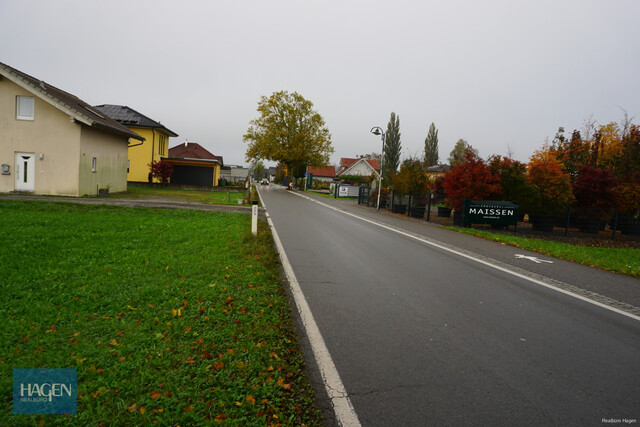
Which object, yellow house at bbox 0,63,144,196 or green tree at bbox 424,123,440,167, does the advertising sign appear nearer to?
yellow house at bbox 0,63,144,196

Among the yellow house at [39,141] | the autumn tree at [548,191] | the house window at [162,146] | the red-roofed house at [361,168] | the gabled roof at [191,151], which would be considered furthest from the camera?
the red-roofed house at [361,168]

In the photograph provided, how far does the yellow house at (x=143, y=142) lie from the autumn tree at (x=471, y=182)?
28984mm

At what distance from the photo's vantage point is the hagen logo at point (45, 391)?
280cm

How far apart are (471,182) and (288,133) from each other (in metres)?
35.5

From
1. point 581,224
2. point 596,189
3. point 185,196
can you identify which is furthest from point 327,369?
point 185,196

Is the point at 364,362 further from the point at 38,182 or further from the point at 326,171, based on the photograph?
the point at 326,171

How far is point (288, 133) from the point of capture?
4897 centimetres

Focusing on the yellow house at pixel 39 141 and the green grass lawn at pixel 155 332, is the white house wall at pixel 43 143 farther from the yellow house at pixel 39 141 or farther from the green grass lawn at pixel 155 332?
the green grass lawn at pixel 155 332

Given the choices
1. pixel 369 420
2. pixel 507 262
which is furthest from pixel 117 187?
pixel 369 420

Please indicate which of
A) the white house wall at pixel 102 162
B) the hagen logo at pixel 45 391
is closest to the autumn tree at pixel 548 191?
the hagen logo at pixel 45 391

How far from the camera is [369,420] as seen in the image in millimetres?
2717

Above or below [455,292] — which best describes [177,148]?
above

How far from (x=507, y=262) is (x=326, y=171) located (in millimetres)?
82970

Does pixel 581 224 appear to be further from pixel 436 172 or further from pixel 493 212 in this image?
pixel 436 172
